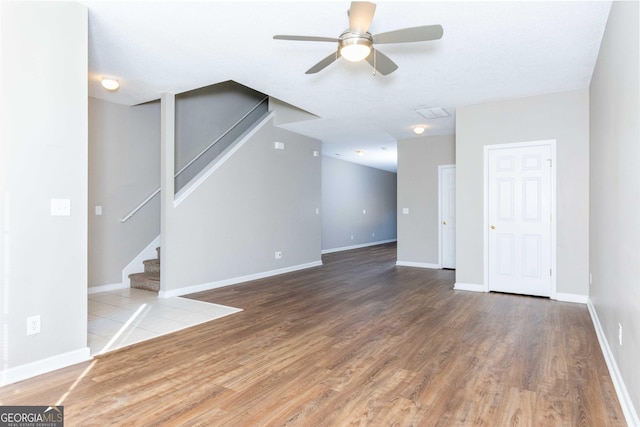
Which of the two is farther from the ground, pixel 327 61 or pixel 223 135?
pixel 223 135

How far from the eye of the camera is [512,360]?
2785 mm

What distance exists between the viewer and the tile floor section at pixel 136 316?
3.26m

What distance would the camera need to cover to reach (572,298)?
4566 mm

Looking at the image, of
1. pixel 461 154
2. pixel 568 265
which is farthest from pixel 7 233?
pixel 568 265

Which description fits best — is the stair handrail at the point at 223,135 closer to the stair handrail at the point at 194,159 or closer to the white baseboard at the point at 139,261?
the stair handrail at the point at 194,159

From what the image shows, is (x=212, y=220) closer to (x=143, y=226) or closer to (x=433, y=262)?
(x=143, y=226)

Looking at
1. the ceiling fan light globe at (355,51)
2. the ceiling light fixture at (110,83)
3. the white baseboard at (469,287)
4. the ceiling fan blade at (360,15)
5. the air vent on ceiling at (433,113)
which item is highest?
the ceiling light fixture at (110,83)

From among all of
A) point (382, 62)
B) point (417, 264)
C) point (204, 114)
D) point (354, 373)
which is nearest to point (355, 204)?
point (417, 264)

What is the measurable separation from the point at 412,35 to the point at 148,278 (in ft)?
15.2

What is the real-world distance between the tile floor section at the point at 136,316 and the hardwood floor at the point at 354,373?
0.20 meters

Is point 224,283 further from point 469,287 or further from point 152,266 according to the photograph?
point 469,287

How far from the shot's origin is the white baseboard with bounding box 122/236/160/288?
542cm

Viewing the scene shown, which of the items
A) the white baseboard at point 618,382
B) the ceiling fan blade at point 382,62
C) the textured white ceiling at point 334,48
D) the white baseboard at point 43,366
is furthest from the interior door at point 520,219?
the white baseboard at point 43,366

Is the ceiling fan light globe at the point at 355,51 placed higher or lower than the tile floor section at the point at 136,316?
higher
